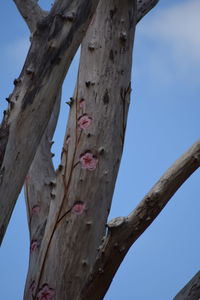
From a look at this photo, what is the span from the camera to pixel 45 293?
3.74m

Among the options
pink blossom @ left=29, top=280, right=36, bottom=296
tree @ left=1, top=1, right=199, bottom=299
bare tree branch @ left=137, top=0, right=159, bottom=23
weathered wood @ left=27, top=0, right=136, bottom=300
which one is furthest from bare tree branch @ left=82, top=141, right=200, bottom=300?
bare tree branch @ left=137, top=0, right=159, bottom=23

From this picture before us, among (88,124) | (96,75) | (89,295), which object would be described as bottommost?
(89,295)

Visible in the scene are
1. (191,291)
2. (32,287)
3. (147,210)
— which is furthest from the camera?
(32,287)

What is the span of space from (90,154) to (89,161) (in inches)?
1.8

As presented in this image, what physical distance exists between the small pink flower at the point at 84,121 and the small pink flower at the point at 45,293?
3.33 feet

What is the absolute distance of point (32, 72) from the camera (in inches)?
106

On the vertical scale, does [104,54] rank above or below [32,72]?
above

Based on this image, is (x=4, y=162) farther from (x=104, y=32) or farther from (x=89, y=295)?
(x=104, y=32)

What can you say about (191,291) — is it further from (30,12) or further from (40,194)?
(30,12)

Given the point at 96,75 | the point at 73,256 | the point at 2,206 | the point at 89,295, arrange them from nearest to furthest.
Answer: the point at 2,206 → the point at 89,295 → the point at 73,256 → the point at 96,75

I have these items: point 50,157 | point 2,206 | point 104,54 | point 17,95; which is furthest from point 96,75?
point 2,206

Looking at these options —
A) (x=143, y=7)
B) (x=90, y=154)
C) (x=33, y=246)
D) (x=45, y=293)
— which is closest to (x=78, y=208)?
(x=90, y=154)

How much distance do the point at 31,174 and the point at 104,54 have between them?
1.18m

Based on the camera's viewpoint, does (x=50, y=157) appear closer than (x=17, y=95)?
No
